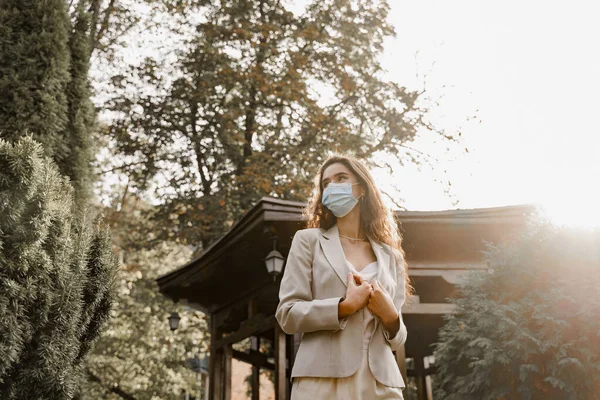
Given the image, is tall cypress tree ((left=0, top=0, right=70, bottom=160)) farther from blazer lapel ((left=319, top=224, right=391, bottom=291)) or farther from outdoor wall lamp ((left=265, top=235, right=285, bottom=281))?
blazer lapel ((left=319, top=224, right=391, bottom=291))

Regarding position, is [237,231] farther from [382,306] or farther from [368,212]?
[382,306]

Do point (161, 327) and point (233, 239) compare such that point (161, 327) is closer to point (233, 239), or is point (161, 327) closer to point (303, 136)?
point (303, 136)

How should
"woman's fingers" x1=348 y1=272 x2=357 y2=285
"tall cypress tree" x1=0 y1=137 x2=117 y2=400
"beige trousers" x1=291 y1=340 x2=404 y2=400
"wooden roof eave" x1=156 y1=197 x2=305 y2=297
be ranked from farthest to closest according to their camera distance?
"wooden roof eave" x1=156 y1=197 x2=305 y2=297, "tall cypress tree" x1=0 y1=137 x2=117 y2=400, "woman's fingers" x1=348 y1=272 x2=357 y2=285, "beige trousers" x1=291 y1=340 x2=404 y2=400

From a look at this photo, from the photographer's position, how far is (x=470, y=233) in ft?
25.9

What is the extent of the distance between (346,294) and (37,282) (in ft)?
10.0

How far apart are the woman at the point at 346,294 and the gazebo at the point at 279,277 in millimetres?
4352

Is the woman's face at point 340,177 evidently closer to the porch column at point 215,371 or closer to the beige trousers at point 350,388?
the beige trousers at point 350,388

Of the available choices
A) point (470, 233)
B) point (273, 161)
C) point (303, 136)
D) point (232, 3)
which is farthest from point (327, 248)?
point (232, 3)

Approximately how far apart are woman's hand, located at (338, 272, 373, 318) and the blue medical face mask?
17.4 inches

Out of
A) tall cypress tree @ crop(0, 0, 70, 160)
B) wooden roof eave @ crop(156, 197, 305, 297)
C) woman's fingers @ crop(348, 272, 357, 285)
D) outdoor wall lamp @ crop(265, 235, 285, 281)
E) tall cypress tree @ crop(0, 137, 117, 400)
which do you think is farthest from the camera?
outdoor wall lamp @ crop(265, 235, 285, 281)

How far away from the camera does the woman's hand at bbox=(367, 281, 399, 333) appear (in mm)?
2248

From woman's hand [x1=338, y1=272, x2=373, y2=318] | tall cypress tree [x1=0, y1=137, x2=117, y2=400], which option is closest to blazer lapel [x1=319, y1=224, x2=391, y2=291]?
woman's hand [x1=338, y1=272, x2=373, y2=318]

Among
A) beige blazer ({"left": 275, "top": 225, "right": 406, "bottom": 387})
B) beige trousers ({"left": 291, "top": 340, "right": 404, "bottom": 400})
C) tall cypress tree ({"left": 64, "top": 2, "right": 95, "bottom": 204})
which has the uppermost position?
tall cypress tree ({"left": 64, "top": 2, "right": 95, "bottom": 204})

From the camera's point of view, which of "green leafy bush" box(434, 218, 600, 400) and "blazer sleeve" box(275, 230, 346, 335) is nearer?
"blazer sleeve" box(275, 230, 346, 335)
